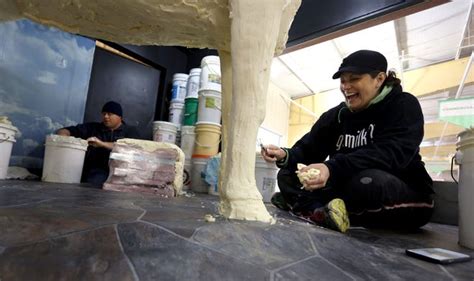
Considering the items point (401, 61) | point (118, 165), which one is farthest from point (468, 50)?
point (118, 165)

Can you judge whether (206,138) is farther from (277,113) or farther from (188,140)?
(277,113)

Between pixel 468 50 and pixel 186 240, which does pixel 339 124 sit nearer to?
pixel 186 240

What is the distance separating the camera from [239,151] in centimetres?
80

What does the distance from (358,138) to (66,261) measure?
4.13 ft

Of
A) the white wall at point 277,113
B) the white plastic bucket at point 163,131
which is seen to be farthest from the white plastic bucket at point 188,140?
the white wall at point 277,113

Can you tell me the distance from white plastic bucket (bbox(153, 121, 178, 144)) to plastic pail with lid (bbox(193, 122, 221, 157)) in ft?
0.93

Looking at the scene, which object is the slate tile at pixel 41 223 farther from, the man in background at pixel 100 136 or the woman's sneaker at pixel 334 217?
the man in background at pixel 100 136

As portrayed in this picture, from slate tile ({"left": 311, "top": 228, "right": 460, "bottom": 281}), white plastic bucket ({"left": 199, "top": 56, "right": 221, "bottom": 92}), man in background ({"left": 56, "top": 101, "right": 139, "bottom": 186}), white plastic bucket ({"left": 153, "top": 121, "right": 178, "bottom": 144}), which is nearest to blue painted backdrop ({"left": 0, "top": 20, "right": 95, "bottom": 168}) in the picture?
man in background ({"left": 56, "top": 101, "right": 139, "bottom": 186})

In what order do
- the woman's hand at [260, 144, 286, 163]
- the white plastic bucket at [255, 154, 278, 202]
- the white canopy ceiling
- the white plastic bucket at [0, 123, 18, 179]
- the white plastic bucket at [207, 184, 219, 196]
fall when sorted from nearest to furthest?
the woman's hand at [260, 144, 286, 163]
the white plastic bucket at [0, 123, 18, 179]
the white plastic bucket at [255, 154, 278, 202]
the white plastic bucket at [207, 184, 219, 196]
the white canopy ceiling

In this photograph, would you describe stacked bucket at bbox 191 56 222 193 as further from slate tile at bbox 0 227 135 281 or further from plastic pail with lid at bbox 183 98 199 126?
slate tile at bbox 0 227 135 281

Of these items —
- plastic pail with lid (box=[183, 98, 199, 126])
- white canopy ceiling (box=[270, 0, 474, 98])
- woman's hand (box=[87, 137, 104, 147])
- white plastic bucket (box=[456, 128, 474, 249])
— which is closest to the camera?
white plastic bucket (box=[456, 128, 474, 249])

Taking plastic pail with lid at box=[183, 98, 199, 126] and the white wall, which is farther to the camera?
the white wall

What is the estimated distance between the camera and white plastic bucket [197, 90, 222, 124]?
8.60 ft

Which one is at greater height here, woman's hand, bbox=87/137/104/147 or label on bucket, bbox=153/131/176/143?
label on bucket, bbox=153/131/176/143
